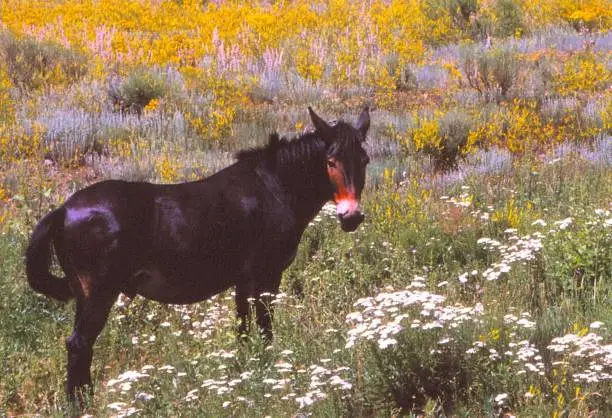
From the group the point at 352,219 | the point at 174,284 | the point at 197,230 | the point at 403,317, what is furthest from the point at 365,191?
the point at 403,317

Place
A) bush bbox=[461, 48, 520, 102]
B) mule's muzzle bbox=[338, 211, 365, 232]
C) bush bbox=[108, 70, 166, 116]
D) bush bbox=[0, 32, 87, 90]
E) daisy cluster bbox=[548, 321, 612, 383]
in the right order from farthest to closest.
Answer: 1. bush bbox=[0, 32, 87, 90]
2. bush bbox=[461, 48, 520, 102]
3. bush bbox=[108, 70, 166, 116]
4. mule's muzzle bbox=[338, 211, 365, 232]
5. daisy cluster bbox=[548, 321, 612, 383]

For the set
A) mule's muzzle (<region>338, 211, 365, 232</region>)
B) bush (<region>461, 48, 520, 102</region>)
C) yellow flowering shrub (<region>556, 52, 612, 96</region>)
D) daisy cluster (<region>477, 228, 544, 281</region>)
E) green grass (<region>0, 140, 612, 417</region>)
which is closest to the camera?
green grass (<region>0, 140, 612, 417</region>)

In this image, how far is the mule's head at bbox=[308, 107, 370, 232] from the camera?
207 inches

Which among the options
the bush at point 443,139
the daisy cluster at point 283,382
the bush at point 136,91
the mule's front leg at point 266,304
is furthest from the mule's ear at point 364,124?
the bush at point 136,91

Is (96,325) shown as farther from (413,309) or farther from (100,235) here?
(413,309)

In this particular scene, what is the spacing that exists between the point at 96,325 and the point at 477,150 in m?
6.42

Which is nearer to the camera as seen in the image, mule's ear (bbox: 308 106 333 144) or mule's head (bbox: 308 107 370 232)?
mule's head (bbox: 308 107 370 232)

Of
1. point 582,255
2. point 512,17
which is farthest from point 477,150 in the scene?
point 512,17

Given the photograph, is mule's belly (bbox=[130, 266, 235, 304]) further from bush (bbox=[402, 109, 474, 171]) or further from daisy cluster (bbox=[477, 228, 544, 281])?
bush (bbox=[402, 109, 474, 171])

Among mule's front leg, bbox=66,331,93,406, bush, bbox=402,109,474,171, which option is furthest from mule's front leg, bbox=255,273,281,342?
bush, bbox=402,109,474,171

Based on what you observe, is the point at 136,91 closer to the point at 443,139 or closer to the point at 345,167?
the point at 443,139

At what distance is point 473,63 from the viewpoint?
14297 millimetres

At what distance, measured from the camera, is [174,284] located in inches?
205

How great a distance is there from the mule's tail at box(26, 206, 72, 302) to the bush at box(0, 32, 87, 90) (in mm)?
9495
